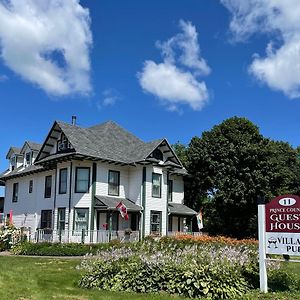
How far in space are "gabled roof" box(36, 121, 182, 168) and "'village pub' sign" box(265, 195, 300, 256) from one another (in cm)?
1959

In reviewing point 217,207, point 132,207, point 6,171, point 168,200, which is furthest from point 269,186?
point 6,171

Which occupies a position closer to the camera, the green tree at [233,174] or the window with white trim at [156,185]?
the window with white trim at [156,185]

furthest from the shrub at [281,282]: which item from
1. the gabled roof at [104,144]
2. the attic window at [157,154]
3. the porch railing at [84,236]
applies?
the attic window at [157,154]

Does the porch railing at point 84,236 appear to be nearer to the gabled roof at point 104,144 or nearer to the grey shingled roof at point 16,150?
the gabled roof at point 104,144

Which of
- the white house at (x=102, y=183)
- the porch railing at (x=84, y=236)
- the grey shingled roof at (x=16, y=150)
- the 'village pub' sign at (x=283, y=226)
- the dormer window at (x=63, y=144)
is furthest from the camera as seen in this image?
the grey shingled roof at (x=16, y=150)

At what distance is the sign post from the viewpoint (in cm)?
988

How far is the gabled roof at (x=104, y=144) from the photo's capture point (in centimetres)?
2977

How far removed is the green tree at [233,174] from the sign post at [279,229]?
23.8 meters

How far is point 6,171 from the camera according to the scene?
1647 inches

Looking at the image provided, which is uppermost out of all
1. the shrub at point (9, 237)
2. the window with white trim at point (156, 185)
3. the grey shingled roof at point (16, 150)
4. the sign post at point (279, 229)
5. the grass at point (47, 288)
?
the grey shingled roof at point (16, 150)

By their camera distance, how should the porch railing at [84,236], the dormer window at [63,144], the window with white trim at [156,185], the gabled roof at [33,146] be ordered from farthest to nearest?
1. the gabled roof at [33,146]
2. the window with white trim at [156,185]
3. the dormer window at [63,144]
4. the porch railing at [84,236]

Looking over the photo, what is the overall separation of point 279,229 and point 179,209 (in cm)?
2462

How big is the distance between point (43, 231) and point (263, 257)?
889 inches

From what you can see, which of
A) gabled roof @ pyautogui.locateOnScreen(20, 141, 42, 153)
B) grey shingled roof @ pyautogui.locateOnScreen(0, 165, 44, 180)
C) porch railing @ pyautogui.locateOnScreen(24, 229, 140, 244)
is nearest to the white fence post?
porch railing @ pyautogui.locateOnScreen(24, 229, 140, 244)
